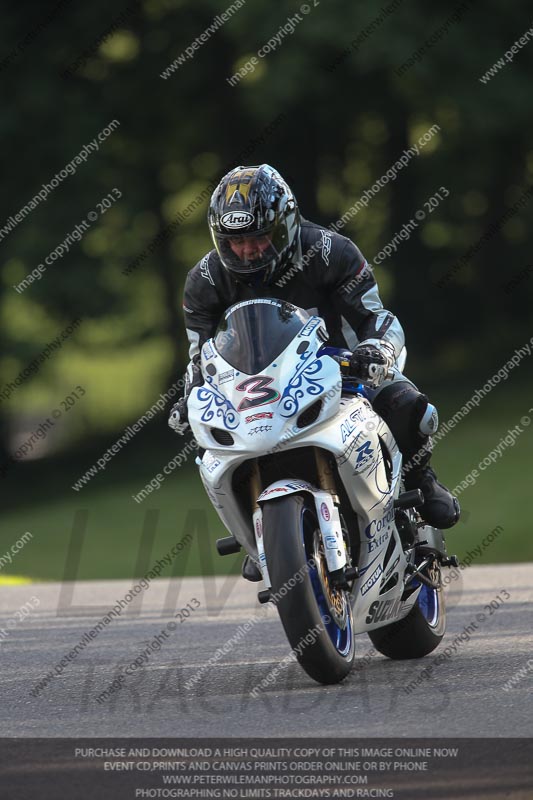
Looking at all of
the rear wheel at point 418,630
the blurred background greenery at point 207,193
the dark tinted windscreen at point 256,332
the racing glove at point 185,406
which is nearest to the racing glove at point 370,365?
the dark tinted windscreen at point 256,332

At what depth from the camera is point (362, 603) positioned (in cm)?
584

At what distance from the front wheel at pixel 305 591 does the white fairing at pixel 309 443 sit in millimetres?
61

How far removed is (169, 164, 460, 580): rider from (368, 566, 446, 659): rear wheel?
1.30ft

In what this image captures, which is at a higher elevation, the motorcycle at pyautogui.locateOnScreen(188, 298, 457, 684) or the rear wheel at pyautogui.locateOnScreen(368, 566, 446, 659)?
the motorcycle at pyautogui.locateOnScreen(188, 298, 457, 684)

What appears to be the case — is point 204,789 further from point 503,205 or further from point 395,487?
point 503,205

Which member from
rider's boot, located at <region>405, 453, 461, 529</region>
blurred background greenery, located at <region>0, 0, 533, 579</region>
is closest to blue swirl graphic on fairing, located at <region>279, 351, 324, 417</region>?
rider's boot, located at <region>405, 453, 461, 529</region>

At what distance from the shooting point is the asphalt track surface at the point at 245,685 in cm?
509

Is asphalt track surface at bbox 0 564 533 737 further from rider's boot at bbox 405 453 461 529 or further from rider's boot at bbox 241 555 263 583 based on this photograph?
rider's boot at bbox 405 453 461 529

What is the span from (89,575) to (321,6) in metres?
8.97

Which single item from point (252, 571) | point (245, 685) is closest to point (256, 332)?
point (252, 571)

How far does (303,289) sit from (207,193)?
61.4 feet

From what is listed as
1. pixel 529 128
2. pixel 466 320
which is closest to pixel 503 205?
pixel 466 320

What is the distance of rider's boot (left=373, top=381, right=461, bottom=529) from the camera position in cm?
633

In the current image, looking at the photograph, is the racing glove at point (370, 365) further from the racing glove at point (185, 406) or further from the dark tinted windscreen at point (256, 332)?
the racing glove at point (185, 406)
